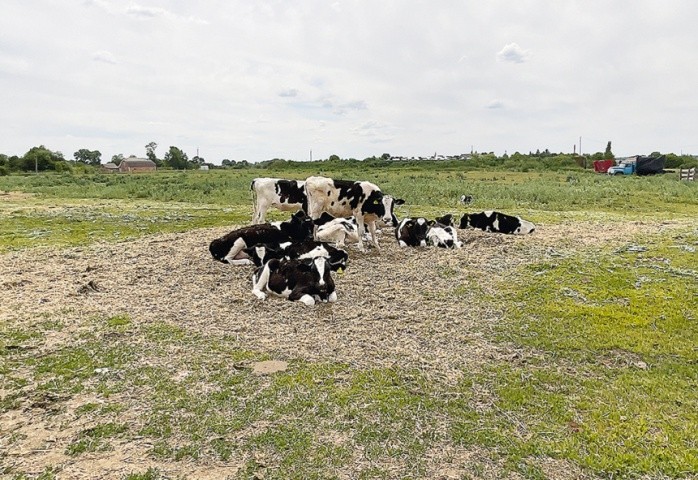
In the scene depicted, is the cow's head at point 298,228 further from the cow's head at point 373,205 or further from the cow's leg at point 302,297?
the cow's leg at point 302,297

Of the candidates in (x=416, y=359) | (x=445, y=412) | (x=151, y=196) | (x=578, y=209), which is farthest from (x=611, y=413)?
(x=151, y=196)

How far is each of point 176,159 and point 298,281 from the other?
8799 cm

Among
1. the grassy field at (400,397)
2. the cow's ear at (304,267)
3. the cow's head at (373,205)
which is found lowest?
the grassy field at (400,397)

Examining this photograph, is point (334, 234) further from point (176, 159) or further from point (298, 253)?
point (176, 159)

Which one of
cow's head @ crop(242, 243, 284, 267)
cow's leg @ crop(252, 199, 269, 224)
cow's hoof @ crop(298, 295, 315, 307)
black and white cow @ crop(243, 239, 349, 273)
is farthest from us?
cow's leg @ crop(252, 199, 269, 224)

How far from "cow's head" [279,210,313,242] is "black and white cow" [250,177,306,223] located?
247 cm

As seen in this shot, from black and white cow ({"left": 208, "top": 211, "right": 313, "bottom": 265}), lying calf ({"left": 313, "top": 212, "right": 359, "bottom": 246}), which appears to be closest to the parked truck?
lying calf ({"left": 313, "top": 212, "right": 359, "bottom": 246})

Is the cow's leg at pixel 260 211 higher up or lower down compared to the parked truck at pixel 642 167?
lower down

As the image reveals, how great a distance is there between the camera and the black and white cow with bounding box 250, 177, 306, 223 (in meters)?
12.3

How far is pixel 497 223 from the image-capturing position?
1230 cm

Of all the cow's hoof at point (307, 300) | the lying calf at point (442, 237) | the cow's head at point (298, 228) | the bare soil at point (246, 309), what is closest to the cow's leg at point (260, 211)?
the bare soil at point (246, 309)

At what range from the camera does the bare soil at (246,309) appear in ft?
11.6

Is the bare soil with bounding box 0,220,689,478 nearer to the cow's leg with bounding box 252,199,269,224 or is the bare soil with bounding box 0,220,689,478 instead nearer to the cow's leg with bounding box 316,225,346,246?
the cow's leg with bounding box 316,225,346,246

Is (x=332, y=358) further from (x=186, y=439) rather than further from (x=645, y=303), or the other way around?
(x=645, y=303)
